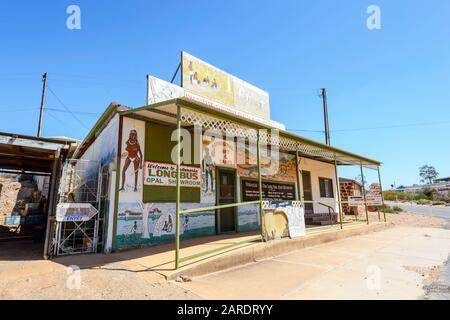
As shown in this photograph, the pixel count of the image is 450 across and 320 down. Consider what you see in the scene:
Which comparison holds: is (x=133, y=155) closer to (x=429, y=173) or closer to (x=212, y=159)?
(x=212, y=159)

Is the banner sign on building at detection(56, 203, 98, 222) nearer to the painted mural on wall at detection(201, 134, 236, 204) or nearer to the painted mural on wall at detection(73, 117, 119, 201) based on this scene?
the painted mural on wall at detection(73, 117, 119, 201)

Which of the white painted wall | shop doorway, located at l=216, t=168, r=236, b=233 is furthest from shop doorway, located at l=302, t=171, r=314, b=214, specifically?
shop doorway, located at l=216, t=168, r=236, b=233

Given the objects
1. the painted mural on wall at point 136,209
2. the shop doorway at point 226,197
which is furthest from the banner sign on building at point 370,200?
the painted mural on wall at point 136,209

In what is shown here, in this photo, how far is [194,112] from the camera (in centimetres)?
581

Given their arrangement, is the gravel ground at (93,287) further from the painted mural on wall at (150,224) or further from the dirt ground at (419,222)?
the dirt ground at (419,222)

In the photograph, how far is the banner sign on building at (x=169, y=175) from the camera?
704cm

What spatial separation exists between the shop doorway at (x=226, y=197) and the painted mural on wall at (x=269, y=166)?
490mm

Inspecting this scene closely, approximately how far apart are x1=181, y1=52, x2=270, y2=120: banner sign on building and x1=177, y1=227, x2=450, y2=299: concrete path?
677cm

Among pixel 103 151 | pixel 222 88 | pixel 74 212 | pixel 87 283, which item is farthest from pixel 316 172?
pixel 87 283

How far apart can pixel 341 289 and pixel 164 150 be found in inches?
214

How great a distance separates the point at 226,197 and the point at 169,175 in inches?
96.0

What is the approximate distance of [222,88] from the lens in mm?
11234
